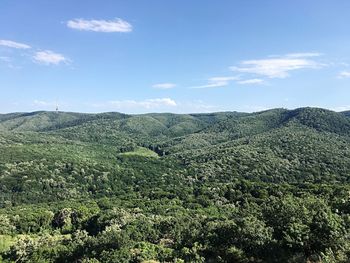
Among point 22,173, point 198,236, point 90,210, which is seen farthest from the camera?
point 22,173

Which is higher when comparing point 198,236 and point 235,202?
point 198,236

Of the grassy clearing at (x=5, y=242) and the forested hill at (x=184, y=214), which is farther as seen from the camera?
the grassy clearing at (x=5, y=242)

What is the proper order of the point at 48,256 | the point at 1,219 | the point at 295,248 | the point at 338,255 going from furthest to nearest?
the point at 1,219, the point at 48,256, the point at 295,248, the point at 338,255

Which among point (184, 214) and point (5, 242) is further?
point (184, 214)

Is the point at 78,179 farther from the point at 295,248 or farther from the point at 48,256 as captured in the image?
the point at 295,248

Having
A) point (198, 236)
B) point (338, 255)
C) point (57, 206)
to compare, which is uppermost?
point (338, 255)

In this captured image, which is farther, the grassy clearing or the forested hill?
the grassy clearing

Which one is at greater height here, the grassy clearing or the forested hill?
the forested hill

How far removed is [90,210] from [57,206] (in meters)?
21.1

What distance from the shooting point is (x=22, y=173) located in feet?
593

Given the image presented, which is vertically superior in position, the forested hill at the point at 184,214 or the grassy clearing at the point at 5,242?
the forested hill at the point at 184,214

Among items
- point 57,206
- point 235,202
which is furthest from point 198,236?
point 57,206

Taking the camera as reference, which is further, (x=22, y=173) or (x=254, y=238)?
(x=22, y=173)

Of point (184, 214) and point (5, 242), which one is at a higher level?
point (184, 214)
